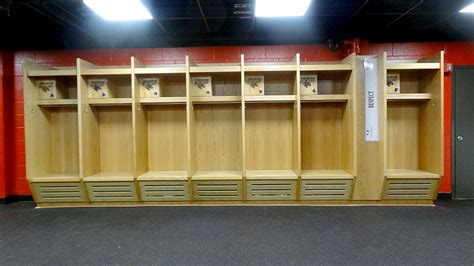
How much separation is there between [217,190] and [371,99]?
221 centimetres

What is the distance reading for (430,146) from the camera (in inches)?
146

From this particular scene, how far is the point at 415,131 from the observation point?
396 centimetres

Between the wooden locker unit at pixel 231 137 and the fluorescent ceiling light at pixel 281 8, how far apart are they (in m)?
0.59

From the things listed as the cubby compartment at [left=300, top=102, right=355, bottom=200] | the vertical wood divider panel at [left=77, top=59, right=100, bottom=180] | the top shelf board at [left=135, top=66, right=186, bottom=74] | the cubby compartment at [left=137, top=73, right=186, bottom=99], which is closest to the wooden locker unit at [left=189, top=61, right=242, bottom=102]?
the top shelf board at [left=135, top=66, right=186, bottom=74]

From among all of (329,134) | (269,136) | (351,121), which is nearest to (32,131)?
(269,136)

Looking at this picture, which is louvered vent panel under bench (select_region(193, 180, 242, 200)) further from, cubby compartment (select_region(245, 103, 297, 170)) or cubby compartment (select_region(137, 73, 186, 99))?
cubby compartment (select_region(137, 73, 186, 99))

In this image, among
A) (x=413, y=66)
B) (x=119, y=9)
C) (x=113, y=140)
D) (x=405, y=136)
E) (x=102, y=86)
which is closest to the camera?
(x=119, y=9)

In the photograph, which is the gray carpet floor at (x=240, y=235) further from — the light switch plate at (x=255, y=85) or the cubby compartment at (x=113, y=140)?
the light switch plate at (x=255, y=85)

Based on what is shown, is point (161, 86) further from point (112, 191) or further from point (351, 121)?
point (351, 121)

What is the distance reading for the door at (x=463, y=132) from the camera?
403 centimetres

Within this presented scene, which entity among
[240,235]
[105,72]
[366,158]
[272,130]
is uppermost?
[105,72]

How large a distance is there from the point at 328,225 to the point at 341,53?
2331 millimetres

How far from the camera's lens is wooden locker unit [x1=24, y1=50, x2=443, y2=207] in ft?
11.9

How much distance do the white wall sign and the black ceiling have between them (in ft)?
1.85
